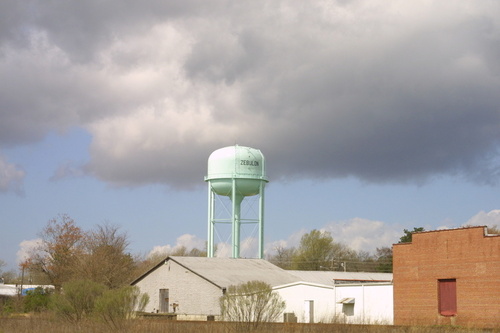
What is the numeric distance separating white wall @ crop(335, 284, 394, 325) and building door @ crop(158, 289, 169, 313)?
1450cm

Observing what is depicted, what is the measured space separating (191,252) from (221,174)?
52.2 meters

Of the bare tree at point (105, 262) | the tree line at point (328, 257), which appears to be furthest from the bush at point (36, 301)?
the tree line at point (328, 257)

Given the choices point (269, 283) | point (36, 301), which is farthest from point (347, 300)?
point (36, 301)

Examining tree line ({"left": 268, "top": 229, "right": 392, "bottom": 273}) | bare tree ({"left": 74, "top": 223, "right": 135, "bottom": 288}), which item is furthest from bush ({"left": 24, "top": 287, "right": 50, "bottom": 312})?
tree line ({"left": 268, "top": 229, "right": 392, "bottom": 273})

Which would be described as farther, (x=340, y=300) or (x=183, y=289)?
(x=183, y=289)

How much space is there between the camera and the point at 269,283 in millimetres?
55562

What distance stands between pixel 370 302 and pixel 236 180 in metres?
19.8

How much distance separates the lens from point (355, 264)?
97.2 metres

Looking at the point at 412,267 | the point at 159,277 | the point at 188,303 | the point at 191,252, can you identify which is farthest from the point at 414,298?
the point at 191,252

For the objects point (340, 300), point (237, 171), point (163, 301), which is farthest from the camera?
point (237, 171)

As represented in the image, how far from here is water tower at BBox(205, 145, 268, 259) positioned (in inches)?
2482

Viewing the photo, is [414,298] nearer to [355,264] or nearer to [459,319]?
[459,319]

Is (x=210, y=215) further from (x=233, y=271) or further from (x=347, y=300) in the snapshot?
(x=347, y=300)

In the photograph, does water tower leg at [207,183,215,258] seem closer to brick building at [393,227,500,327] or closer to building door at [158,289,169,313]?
building door at [158,289,169,313]
